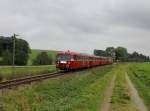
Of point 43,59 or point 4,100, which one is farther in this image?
point 43,59

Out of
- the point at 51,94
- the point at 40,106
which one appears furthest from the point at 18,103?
the point at 51,94

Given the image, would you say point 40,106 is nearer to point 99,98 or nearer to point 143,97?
point 99,98

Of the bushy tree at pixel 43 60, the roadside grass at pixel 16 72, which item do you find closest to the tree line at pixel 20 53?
the bushy tree at pixel 43 60

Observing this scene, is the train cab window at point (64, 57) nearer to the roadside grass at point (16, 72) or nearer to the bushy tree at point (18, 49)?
the roadside grass at point (16, 72)

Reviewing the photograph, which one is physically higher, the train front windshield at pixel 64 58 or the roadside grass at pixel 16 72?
the train front windshield at pixel 64 58

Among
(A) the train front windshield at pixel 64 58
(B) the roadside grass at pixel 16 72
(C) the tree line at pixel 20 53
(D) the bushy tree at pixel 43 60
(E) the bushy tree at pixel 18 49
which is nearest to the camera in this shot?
(B) the roadside grass at pixel 16 72

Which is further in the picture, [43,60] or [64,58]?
[43,60]

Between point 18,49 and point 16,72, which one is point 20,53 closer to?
point 18,49

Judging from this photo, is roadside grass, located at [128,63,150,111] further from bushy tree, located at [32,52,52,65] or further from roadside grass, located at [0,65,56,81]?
bushy tree, located at [32,52,52,65]

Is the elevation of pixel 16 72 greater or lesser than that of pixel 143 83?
greater

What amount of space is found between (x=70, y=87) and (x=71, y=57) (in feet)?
80.6

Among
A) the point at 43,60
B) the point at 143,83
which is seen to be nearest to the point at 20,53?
the point at 43,60

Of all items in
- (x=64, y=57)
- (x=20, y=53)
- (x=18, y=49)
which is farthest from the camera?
(x=18, y=49)

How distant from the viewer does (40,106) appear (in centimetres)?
1959
